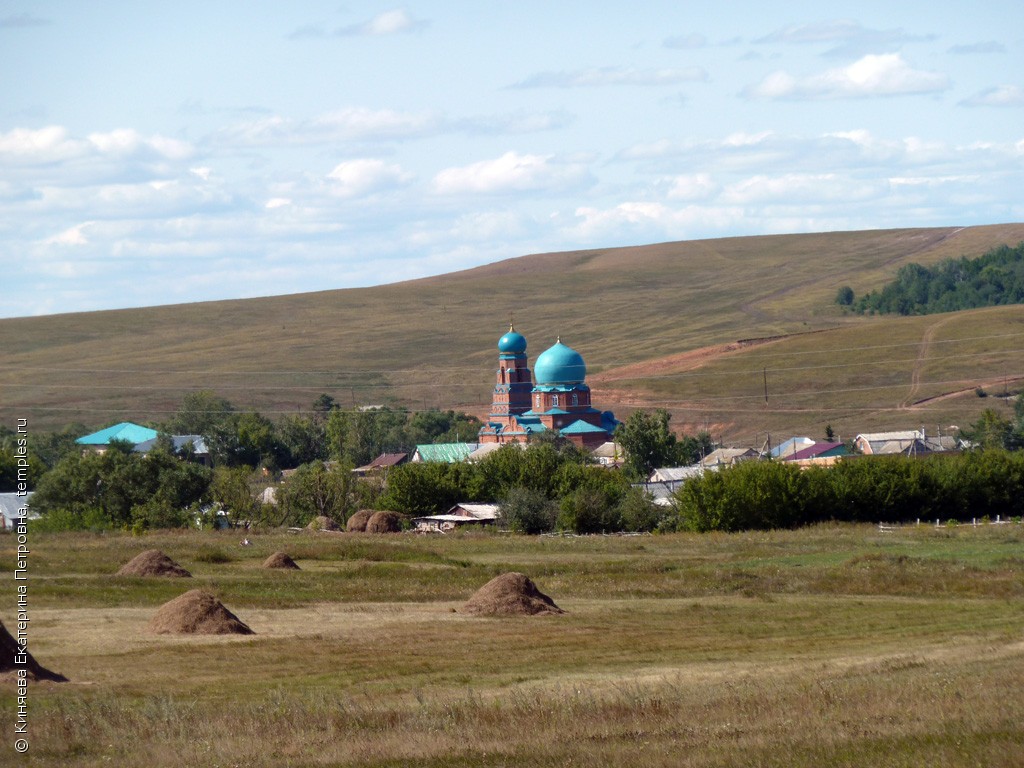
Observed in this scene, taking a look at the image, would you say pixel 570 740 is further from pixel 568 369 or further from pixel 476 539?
pixel 568 369

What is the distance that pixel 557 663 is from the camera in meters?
24.1

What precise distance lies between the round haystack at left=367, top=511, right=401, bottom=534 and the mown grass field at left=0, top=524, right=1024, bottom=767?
18069mm

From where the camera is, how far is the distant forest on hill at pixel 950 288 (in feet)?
593

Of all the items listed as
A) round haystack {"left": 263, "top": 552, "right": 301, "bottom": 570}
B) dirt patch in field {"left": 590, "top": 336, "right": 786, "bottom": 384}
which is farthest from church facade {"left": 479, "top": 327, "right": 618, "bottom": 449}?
round haystack {"left": 263, "top": 552, "right": 301, "bottom": 570}

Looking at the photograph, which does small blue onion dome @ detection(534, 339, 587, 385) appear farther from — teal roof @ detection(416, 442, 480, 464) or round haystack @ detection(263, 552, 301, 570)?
round haystack @ detection(263, 552, 301, 570)

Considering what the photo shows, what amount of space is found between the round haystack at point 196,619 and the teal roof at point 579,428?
76170 millimetres

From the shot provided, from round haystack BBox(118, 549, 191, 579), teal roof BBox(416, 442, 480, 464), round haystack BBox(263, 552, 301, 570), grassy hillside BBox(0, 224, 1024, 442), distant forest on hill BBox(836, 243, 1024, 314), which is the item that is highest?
distant forest on hill BBox(836, 243, 1024, 314)

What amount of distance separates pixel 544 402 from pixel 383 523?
41.0 metres

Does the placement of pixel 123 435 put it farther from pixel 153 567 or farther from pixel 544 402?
pixel 153 567

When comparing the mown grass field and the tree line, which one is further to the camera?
the tree line

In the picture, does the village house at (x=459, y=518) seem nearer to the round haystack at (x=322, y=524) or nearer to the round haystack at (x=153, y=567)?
the round haystack at (x=322, y=524)

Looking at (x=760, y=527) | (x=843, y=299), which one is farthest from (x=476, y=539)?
→ (x=843, y=299)

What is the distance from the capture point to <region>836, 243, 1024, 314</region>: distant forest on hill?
180750mm

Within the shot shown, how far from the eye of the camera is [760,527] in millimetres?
61062
